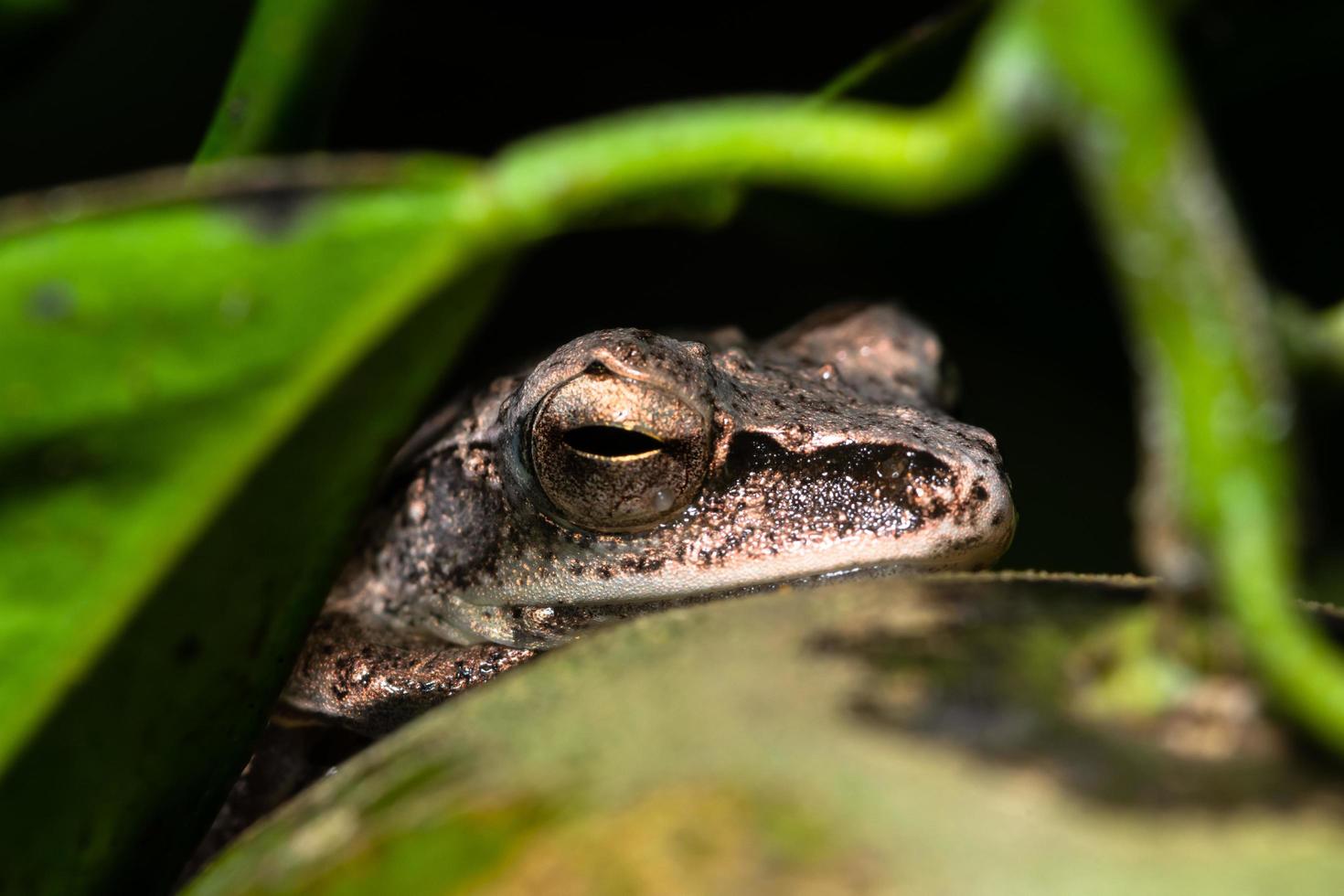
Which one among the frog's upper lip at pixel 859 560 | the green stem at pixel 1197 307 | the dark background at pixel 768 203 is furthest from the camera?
the dark background at pixel 768 203

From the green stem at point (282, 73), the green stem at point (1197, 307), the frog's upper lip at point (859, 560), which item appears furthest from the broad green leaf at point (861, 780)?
the frog's upper lip at point (859, 560)

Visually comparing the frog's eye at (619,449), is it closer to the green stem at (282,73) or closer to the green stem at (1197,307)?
the green stem at (282,73)

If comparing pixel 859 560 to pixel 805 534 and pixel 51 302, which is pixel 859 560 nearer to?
pixel 805 534

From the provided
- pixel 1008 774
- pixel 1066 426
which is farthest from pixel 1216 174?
pixel 1066 426

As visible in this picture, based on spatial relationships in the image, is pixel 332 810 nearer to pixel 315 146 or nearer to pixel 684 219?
pixel 684 219

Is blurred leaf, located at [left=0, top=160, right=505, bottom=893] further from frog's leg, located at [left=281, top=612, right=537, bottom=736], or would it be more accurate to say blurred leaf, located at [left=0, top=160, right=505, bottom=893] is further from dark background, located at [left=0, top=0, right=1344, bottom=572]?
dark background, located at [left=0, top=0, right=1344, bottom=572]

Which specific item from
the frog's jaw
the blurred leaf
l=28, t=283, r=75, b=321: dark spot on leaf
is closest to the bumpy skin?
the frog's jaw
